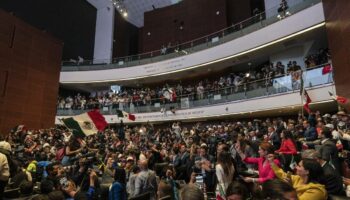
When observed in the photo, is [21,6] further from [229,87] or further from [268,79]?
[268,79]

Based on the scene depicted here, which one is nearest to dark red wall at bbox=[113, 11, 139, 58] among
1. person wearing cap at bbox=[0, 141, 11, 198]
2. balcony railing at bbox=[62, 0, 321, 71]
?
balcony railing at bbox=[62, 0, 321, 71]

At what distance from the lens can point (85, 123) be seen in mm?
7719

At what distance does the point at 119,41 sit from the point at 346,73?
20.4 m

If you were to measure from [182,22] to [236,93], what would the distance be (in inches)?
388

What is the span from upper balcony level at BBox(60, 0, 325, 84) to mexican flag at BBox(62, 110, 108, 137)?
9.77 metres

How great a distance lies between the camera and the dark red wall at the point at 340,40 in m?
8.55

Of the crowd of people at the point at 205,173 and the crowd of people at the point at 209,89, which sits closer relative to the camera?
the crowd of people at the point at 205,173

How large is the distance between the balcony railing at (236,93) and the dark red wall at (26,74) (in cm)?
496

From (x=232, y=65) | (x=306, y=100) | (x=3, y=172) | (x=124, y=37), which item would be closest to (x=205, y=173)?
(x=3, y=172)

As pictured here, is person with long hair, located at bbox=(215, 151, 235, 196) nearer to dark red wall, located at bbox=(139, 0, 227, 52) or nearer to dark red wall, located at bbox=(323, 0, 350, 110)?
dark red wall, located at bbox=(323, 0, 350, 110)

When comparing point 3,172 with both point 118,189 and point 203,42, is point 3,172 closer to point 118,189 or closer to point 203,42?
point 118,189

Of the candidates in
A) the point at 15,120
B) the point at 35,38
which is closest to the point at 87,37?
the point at 35,38

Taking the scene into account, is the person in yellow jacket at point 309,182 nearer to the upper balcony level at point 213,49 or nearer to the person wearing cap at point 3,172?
the person wearing cap at point 3,172

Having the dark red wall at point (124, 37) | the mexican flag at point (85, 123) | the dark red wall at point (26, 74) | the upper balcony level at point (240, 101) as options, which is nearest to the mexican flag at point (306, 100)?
the upper balcony level at point (240, 101)
